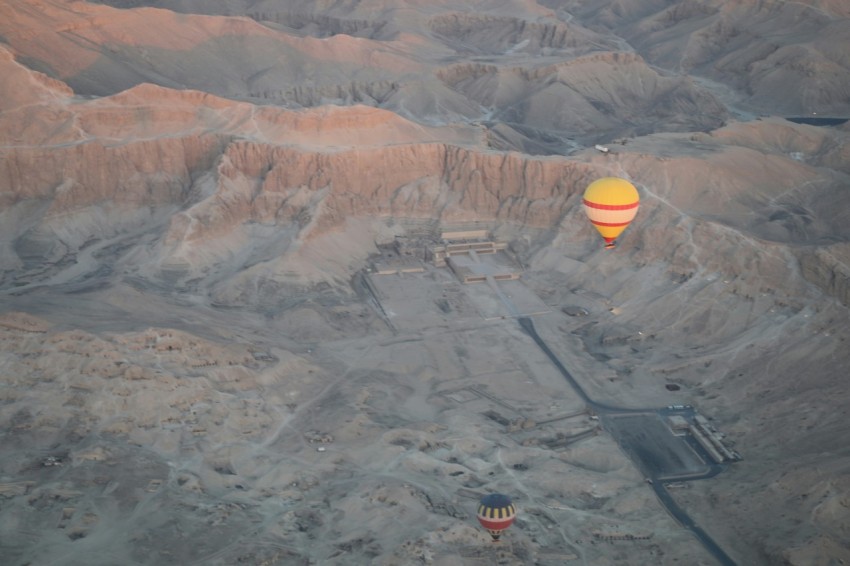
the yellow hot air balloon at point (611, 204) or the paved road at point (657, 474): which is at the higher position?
the yellow hot air balloon at point (611, 204)

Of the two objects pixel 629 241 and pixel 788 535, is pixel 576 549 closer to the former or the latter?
pixel 788 535

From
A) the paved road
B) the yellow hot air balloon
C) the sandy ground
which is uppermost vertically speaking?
the yellow hot air balloon

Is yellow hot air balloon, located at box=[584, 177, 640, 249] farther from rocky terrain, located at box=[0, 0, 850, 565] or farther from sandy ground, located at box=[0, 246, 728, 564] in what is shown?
sandy ground, located at box=[0, 246, 728, 564]

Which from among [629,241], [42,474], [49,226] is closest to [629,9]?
[629,241]

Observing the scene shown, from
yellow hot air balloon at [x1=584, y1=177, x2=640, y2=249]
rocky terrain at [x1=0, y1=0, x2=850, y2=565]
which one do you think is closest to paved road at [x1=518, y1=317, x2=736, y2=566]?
rocky terrain at [x1=0, y1=0, x2=850, y2=565]

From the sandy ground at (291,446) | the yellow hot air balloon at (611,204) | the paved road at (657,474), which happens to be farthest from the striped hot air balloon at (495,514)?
the yellow hot air balloon at (611,204)

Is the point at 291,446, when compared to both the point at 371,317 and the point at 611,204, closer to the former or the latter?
the point at 371,317

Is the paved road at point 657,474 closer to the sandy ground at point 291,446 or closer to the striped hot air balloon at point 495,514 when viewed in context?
the sandy ground at point 291,446
